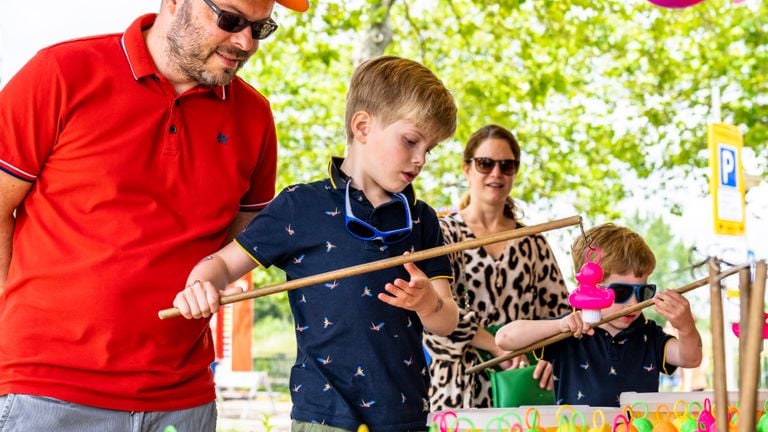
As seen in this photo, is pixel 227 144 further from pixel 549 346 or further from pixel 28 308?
pixel 549 346

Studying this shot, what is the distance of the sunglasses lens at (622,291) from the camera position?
3.80 metres

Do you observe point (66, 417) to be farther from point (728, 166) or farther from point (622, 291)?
point (728, 166)

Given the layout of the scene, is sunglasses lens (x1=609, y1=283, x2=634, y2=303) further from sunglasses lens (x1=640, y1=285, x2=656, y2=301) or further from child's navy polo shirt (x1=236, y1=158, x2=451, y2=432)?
child's navy polo shirt (x1=236, y1=158, x2=451, y2=432)

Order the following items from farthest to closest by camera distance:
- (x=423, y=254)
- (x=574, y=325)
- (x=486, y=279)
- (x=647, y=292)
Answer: (x=486, y=279) → (x=647, y=292) → (x=574, y=325) → (x=423, y=254)

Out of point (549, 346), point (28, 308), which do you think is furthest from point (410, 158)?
point (549, 346)

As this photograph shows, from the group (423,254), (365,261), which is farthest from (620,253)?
(423,254)

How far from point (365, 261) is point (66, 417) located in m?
0.87

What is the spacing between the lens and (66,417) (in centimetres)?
243

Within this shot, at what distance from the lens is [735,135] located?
8.56 metres

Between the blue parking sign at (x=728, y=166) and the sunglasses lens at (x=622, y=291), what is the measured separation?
4.61 meters

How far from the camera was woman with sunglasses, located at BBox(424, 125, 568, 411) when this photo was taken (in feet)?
14.4

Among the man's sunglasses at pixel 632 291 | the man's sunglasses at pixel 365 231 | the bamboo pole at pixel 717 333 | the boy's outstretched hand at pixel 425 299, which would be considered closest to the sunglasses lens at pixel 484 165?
the man's sunglasses at pixel 632 291

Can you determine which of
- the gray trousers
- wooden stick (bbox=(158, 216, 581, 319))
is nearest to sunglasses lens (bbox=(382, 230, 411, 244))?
wooden stick (bbox=(158, 216, 581, 319))

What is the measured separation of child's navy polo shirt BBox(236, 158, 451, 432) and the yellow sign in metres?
5.82
